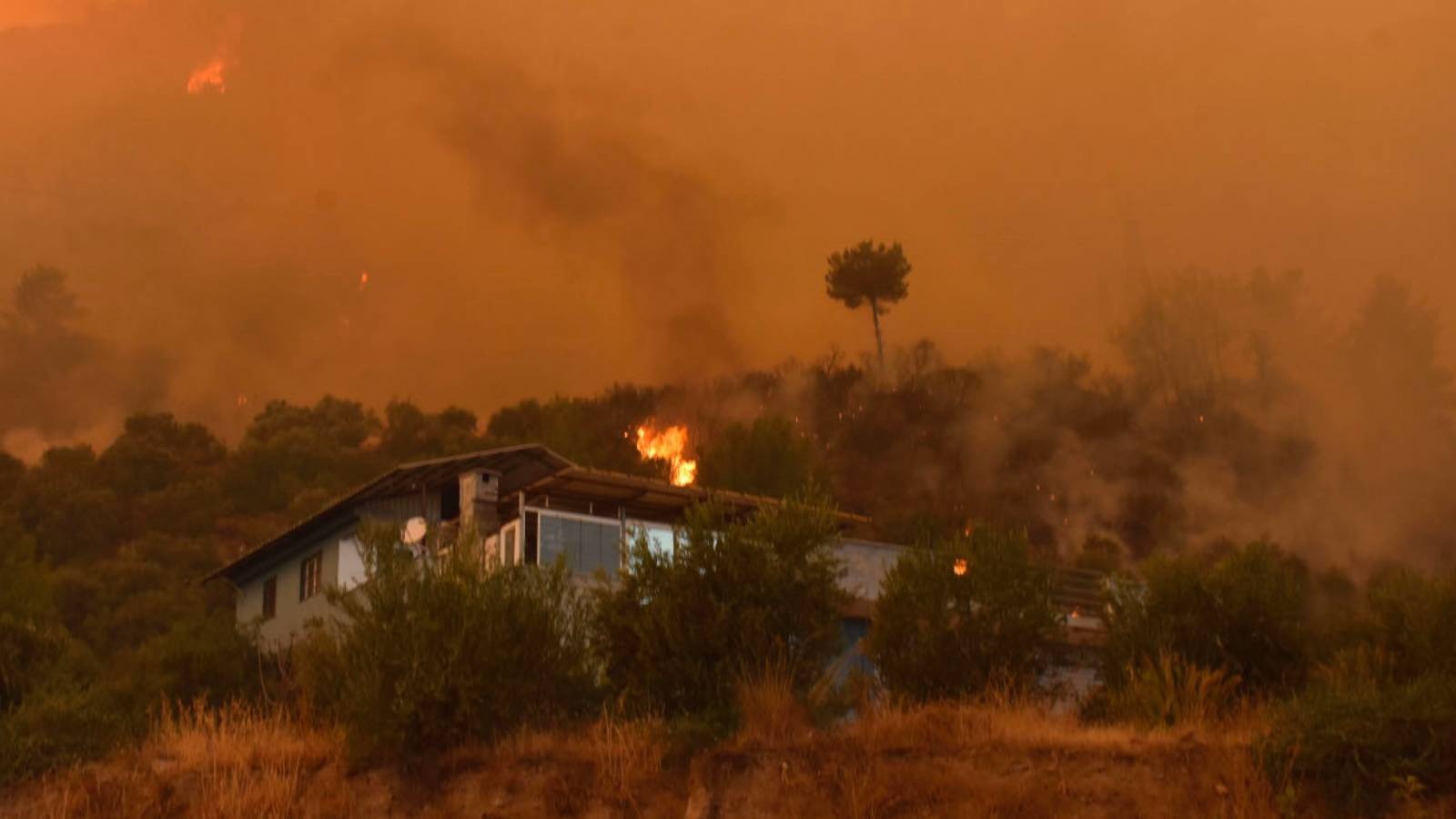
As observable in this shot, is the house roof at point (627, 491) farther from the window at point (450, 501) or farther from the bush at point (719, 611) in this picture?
the bush at point (719, 611)

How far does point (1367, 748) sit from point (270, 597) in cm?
3096

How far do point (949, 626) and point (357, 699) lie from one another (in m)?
7.75

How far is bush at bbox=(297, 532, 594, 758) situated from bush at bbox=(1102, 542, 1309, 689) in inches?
290

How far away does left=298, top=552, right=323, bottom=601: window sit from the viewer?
117ft

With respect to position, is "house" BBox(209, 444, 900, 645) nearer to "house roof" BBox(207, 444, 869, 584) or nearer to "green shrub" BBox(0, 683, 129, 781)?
"house roof" BBox(207, 444, 869, 584)

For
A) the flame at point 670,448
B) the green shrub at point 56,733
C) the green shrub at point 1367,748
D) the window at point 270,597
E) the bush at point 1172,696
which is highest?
the flame at point 670,448

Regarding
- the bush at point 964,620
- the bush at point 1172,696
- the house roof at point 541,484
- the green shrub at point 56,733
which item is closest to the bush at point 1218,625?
the bush at point 1172,696

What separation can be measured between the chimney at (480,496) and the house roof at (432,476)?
1.09 feet

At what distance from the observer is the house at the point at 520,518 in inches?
1105

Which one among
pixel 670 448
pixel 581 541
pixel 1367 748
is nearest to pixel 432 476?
pixel 581 541

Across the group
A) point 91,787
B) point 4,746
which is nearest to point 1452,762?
point 91,787

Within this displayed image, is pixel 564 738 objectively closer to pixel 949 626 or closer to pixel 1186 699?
pixel 949 626

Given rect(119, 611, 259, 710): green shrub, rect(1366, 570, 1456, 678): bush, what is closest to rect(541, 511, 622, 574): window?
rect(119, 611, 259, 710): green shrub

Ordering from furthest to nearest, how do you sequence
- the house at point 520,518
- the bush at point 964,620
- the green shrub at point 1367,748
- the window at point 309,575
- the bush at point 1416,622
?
the window at point 309,575 < the house at point 520,518 < the bush at point 964,620 < the bush at point 1416,622 < the green shrub at point 1367,748
